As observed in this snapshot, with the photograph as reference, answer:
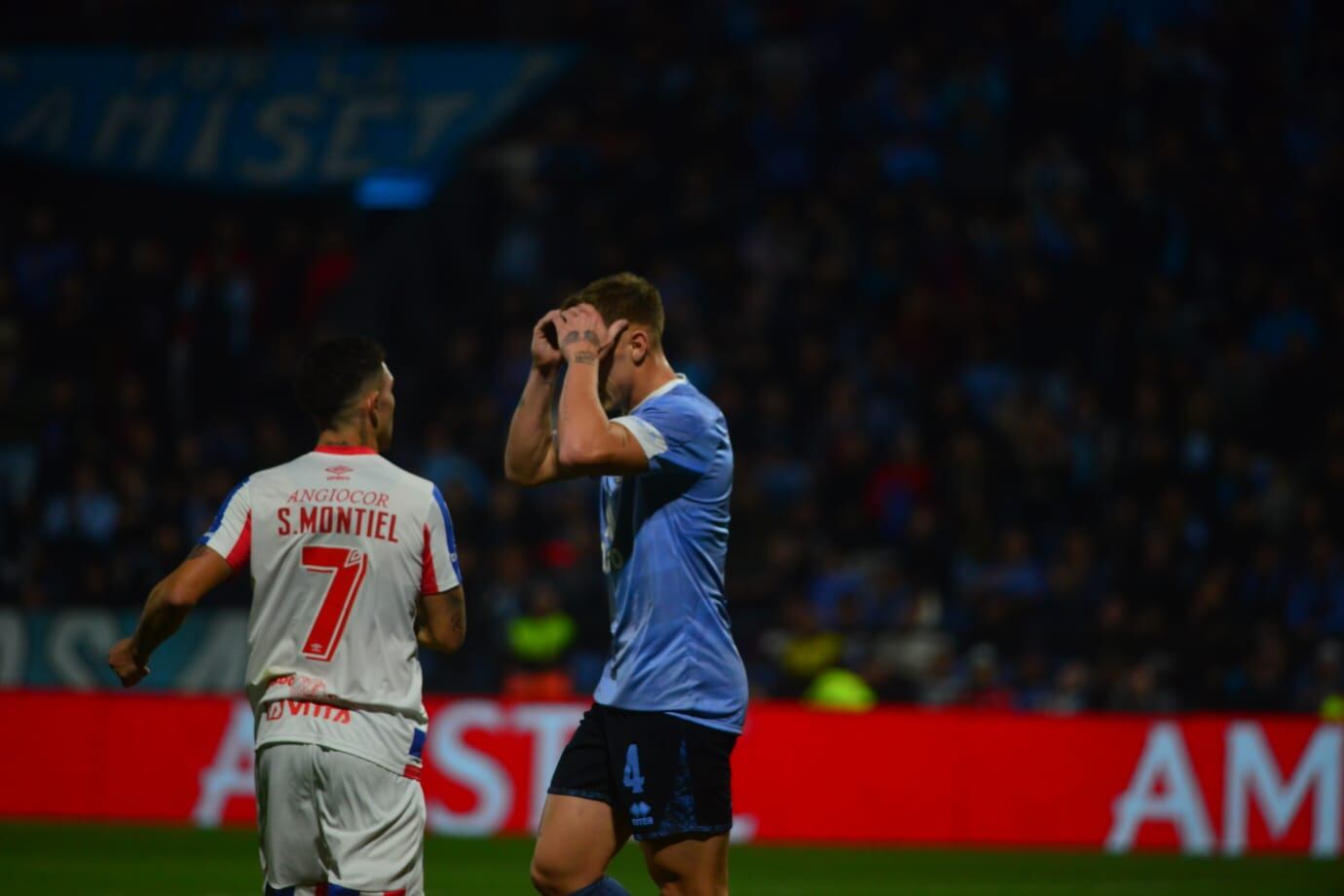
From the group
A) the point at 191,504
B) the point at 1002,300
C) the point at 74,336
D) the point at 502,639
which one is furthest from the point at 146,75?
the point at 1002,300

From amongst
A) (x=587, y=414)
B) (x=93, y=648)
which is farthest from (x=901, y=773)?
(x=587, y=414)

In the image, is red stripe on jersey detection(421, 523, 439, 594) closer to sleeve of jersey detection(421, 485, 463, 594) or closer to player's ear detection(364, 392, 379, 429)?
sleeve of jersey detection(421, 485, 463, 594)

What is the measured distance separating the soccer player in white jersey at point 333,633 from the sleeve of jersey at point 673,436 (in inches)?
23.0

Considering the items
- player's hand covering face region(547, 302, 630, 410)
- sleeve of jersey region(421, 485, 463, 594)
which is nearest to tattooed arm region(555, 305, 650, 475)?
player's hand covering face region(547, 302, 630, 410)

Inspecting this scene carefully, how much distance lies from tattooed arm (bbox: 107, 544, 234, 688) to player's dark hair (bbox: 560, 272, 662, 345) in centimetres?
120

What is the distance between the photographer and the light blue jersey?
5035mm

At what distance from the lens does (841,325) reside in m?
17.2

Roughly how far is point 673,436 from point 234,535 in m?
1.20

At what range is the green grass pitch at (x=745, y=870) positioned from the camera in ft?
32.1

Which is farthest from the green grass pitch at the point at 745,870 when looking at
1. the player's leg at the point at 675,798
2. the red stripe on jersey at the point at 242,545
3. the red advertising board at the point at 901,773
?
the red stripe on jersey at the point at 242,545

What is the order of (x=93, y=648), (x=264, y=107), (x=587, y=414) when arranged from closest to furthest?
1. (x=587, y=414)
2. (x=93, y=648)
3. (x=264, y=107)

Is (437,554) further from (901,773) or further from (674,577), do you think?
(901,773)

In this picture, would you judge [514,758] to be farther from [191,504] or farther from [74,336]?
[74,336]

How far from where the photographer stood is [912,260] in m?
17.4
